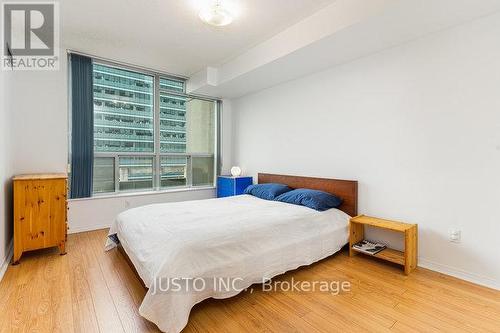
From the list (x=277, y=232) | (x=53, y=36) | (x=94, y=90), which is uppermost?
(x=53, y=36)

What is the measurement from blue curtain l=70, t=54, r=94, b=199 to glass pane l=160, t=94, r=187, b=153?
114 cm

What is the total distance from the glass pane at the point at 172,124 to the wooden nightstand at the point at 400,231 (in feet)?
11.0

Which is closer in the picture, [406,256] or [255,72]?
[406,256]

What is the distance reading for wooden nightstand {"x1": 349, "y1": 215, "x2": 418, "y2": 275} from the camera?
2.42 m

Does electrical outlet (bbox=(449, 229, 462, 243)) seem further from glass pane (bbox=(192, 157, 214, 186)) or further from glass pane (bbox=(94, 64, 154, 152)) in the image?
glass pane (bbox=(94, 64, 154, 152))

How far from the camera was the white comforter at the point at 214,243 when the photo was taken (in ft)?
5.50

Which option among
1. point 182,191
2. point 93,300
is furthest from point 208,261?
point 182,191

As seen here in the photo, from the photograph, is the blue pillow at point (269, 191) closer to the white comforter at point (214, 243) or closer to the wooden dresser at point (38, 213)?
the white comforter at point (214, 243)

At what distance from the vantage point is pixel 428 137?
254 cm

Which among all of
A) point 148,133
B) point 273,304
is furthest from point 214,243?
point 148,133

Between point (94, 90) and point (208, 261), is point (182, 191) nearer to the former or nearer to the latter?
→ point (94, 90)

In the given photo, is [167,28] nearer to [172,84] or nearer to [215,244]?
[172,84]

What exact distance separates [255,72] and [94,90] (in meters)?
2.56

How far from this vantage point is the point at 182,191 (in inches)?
185
